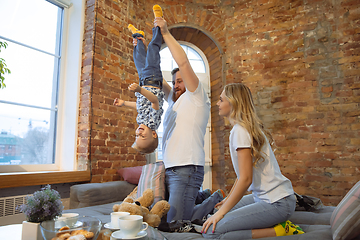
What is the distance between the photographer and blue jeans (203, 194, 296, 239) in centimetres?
138

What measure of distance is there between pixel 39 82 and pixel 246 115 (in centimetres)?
258

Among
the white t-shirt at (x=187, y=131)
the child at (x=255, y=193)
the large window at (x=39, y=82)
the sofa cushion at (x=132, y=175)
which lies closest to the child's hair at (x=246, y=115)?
the child at (x=255, y=193)

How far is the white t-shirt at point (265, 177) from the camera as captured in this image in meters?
1.47

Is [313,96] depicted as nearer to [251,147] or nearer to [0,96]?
[251,147]

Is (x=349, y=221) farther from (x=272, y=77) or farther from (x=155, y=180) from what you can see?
(x=272, y=77)

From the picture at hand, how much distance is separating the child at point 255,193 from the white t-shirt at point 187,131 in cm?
30

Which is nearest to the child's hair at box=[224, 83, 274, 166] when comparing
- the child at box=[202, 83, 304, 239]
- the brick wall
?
the child at box=[202, 83, 304, 239]

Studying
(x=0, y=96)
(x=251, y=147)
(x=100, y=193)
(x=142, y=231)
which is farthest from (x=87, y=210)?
(x=0, y=96)

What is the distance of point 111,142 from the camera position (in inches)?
131

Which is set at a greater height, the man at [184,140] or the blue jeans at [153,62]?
the blue jeans at [153,62]

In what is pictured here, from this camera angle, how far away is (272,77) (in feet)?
12.4

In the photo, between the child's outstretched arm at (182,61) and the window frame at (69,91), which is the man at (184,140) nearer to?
the child's outstretched arm at (182,61)

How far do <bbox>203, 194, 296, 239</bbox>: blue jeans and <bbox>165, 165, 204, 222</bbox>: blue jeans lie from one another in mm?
320

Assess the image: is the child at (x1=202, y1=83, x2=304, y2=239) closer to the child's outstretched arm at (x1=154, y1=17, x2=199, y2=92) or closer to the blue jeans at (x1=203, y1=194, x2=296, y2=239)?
the blue jeans at (x1=203, y1=194, x2=296, y2=239)
